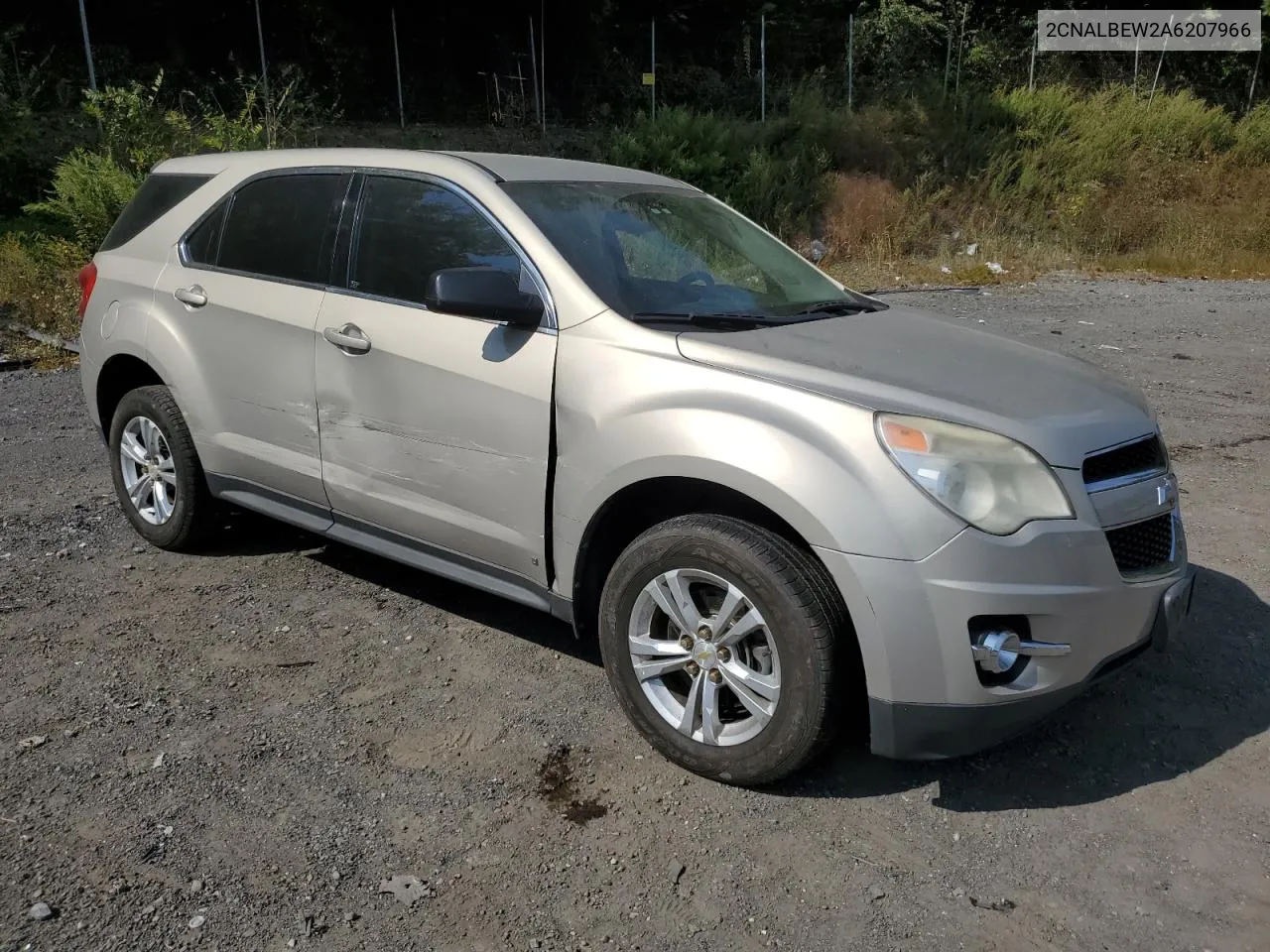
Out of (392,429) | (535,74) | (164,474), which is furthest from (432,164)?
(535,74)

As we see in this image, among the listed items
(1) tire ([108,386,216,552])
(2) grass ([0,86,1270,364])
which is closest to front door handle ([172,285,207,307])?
(1) tire ([108,386,216,552])

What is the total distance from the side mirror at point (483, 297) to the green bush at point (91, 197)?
9885 millimetres

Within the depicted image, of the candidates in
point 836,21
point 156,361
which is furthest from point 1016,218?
point 156,361

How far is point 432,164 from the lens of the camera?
4008 millimetres

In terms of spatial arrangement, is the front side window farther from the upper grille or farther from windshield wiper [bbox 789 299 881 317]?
the upper grille

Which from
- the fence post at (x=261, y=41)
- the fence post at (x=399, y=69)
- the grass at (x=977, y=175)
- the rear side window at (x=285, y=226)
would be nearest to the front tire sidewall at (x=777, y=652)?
the rear side window at (x=285, y=226)

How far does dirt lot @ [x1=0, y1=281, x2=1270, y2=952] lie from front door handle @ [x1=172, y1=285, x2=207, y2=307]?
3.95 feet

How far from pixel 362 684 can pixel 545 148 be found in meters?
18.8

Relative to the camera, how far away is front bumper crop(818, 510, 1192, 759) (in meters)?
2.72

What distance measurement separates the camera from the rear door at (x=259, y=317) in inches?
164

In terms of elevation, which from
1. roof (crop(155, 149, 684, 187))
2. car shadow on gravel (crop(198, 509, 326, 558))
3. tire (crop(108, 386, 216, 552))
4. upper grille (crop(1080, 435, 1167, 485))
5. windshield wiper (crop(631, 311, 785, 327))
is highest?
roof (crop(155, 149, 684, 187))

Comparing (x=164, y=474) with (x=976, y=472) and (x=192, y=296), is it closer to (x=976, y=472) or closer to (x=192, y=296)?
(x=192, y=296)

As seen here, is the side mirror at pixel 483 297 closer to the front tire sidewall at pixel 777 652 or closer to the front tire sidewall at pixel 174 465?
the front tire sidewall at pixel 777 652

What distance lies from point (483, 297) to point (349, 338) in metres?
0.77
